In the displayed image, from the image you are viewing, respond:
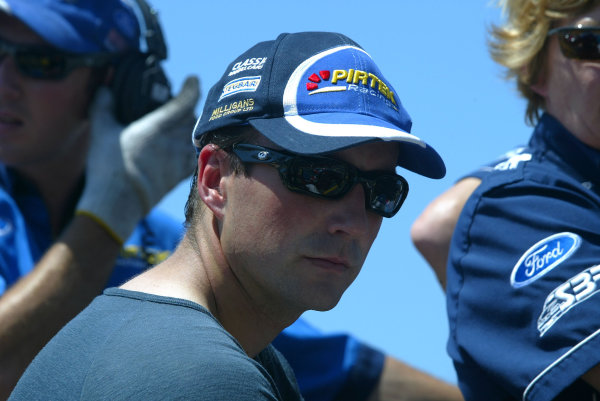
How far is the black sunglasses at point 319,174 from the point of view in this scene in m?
1.93

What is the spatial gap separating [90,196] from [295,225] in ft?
5.70

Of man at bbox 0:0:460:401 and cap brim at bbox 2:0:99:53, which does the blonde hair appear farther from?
cap brim at bbox 2:0:99:53

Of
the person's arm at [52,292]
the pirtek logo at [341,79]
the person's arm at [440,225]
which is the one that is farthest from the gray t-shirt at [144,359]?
the person's arm at [52,292]

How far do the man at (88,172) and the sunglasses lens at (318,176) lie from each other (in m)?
1.52

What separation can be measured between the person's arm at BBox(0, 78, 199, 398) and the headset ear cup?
0.04m

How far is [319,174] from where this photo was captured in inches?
76.2

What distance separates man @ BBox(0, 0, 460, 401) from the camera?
11.0ft

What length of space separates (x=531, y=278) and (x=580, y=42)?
71cm

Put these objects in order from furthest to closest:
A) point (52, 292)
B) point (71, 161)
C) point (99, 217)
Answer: point (71, 161) < point (99, 217) < point (52, 292)

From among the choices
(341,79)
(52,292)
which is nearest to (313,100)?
(341,79)

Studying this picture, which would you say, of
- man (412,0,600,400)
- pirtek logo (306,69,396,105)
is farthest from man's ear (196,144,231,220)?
man (412,0,600,400)

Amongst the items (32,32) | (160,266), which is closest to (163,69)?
(32,32)

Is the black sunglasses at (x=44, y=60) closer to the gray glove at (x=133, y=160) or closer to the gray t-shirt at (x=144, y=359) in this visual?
the gray glove at (x=133, y=160)

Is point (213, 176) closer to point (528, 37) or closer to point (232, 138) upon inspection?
point (232, 138)
